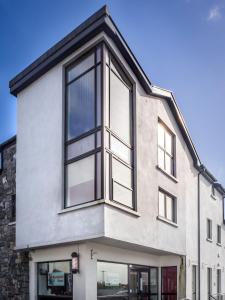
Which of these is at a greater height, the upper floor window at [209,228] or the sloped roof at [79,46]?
the sloped roof at [79,46]

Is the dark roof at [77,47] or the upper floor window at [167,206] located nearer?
the dark roof at [77,47]

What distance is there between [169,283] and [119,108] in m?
8.88

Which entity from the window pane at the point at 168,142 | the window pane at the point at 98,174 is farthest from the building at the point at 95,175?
the window pane at the point at 168,142

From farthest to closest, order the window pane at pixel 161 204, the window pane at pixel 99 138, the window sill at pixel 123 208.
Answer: the window pane at pixel 161 204, the window pane at pixel 99 138, the window sill at pixel 123 208

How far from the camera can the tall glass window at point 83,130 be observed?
40.5 ft

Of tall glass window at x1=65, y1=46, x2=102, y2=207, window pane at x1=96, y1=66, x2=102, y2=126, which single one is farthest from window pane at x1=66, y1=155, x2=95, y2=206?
window pane at x1=96, y1=66, x2=102, y2=126

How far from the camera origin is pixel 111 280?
1413 centimetres

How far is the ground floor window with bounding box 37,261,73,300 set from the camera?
13.5 metres

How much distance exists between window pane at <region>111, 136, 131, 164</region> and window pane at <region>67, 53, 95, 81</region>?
2.56 meters

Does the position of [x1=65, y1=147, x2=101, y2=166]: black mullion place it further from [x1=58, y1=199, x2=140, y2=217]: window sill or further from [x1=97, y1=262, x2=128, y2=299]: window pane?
[x1=97, y1=262, x2=128, y2=299]: window pane

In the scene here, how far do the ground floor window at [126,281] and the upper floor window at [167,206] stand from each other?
2.39 metres

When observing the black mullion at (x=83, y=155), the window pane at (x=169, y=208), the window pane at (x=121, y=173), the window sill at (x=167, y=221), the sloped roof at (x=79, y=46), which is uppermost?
the sloped roof at (x=79, y=46)

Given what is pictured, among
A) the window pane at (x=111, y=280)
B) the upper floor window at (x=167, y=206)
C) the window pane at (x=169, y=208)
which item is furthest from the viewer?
the window pane at (x=169, y=208)

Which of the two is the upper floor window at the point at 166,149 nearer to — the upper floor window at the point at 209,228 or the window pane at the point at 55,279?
the window pane at the point at 55,279
